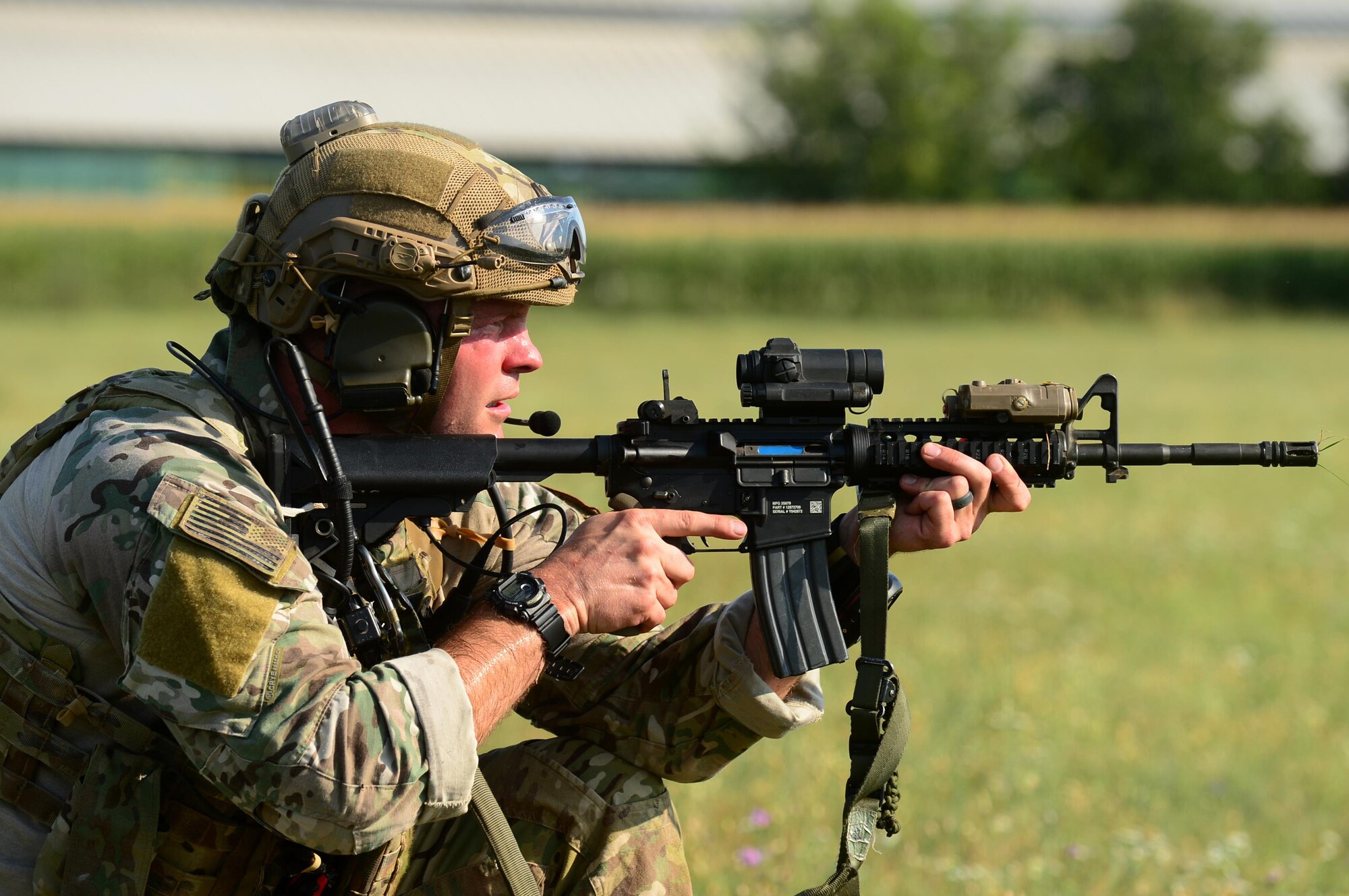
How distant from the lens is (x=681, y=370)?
26.7m

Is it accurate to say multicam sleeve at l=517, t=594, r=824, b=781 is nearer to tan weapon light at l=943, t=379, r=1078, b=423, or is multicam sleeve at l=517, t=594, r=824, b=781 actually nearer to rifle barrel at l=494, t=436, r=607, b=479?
rifle barrel at l=494, t=436, r=607, b=479

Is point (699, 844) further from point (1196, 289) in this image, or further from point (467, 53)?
point (467, 53)

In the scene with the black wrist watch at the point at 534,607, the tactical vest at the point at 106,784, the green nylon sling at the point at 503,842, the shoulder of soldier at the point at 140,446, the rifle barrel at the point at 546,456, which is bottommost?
the green nylon sling at the point at 503,842

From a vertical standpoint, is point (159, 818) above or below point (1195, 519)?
above

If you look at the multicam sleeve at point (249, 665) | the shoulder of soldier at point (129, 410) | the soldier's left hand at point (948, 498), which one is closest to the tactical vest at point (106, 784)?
the shoulder of soldier at point (129, 410)

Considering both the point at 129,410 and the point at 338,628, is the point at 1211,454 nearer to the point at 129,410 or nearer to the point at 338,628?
the point at 338,628

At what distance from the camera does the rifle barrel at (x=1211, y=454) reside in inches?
184

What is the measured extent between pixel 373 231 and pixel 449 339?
365 mm

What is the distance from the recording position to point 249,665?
3.41 m

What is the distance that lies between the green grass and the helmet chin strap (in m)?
40.7

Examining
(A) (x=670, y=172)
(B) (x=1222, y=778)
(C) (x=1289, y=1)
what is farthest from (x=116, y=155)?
(B) (x=1222, y=778)

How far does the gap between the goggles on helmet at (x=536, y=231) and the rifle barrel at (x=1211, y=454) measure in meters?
1.65

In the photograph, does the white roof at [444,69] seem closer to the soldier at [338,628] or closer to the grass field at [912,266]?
the grass field at [912,266]

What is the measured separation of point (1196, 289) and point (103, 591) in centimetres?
4623
